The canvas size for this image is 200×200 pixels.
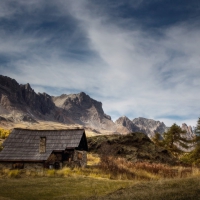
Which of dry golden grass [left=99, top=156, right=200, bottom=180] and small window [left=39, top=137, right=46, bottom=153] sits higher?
small window [left=39, top=137, right=46, bottom=153]

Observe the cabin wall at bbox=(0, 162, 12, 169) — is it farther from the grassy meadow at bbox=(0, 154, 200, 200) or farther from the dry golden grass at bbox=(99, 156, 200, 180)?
the dry golden grass at bbox=(99, 156, 200, 180)

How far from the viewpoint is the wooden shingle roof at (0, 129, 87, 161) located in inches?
1059

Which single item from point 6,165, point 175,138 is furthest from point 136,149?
point 6,165

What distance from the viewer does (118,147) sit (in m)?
38.2

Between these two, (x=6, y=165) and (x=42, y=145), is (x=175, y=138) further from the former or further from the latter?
(x=6, y=165)

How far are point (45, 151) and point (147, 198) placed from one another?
2102 cm

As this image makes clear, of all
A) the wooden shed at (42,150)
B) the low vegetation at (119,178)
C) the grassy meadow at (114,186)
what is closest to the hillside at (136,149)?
the low vegetation at (119,178)

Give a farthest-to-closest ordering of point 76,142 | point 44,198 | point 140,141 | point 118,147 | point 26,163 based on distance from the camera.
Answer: point 140,141, point 118,147, point 76,142, point 26,163, point 44,198

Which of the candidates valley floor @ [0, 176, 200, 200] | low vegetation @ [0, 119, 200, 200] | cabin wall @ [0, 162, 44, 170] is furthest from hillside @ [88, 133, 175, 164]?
→ valley floor @ [0, 176, 200, 200]

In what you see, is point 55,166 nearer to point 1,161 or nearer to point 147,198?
point 1,161

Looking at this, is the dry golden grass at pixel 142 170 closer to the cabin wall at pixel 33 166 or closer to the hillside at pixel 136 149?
the cabin wall at pixel 33 166

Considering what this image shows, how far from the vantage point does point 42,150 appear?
2791cm

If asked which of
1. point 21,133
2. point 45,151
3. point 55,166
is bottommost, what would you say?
point 55,166

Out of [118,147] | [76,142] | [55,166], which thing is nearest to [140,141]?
[118,147]
